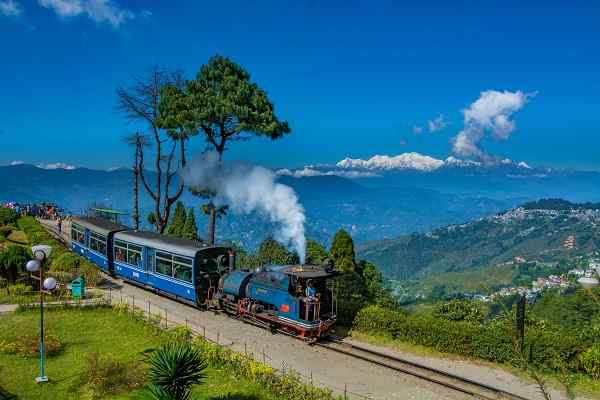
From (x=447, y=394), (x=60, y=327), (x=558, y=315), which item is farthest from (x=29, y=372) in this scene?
(x=558, y=315)

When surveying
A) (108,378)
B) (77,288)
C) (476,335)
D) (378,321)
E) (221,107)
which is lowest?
(108,378)

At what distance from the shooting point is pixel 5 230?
1507 inches

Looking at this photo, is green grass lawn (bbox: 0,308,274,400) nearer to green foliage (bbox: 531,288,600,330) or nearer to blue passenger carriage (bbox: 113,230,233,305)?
blue passenger carriage (bbox: 113,230,233,305)

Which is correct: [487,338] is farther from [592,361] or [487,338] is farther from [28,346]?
[28,346]

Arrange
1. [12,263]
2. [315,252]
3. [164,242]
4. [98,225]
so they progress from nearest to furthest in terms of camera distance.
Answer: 1. [164,242]
2. [12,263]
3. [98,225]
4. [315,252]

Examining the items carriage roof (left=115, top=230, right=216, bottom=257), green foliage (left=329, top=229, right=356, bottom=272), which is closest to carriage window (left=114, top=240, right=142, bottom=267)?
carriage roof (left=115, top=230, right=216, bottom=257)

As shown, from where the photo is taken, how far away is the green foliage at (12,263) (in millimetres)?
25453

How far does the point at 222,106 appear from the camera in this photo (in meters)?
28.0

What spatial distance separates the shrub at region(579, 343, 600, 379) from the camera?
1628 centimetres

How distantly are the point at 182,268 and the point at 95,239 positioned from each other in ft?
34.8

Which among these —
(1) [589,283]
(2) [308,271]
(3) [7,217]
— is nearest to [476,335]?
(2) [308,271]

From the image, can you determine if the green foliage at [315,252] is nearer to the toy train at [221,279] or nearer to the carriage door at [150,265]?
the toy train at [221,279]

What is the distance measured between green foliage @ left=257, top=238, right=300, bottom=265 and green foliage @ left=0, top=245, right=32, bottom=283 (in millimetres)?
15138

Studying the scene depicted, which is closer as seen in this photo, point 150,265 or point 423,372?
point 423,372
